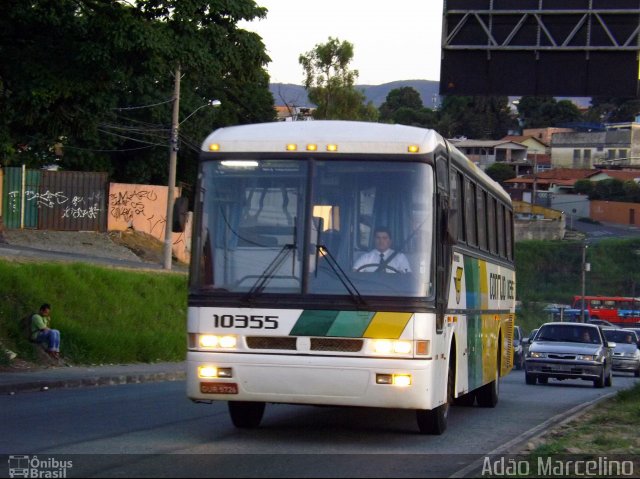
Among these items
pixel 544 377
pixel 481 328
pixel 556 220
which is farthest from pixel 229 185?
pixel 556 220

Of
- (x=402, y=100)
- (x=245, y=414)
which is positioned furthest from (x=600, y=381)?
(x=402, y=100)

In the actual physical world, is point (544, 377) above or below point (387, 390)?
below

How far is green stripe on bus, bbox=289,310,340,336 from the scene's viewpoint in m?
11.0

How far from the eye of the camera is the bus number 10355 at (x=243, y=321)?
438 inches

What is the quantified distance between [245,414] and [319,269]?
2556mm

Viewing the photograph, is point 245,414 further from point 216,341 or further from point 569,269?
point 569,269

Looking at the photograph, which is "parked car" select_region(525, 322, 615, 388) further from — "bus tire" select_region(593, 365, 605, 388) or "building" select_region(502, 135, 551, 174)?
"building" select_region(502, 135, 551, 174)

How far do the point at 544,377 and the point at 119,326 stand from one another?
415 inches

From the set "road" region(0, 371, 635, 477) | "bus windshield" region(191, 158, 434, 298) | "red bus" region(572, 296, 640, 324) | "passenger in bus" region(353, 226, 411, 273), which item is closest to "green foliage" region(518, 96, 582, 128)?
"red bus" region(572, 296, 640, 324)

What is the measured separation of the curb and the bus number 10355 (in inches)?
326

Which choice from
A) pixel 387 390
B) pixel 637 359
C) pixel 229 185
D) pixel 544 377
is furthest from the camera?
pixel 637 359

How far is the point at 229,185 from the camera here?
11.6 m

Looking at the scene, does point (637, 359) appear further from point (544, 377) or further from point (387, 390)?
point (387, 390)

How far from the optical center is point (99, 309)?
2859 cm
